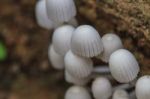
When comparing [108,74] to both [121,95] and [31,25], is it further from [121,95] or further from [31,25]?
[31,25]

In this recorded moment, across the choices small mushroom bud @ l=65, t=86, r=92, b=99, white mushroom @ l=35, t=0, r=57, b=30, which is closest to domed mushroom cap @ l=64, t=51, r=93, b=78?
small mushroom bud @ l=65, t=86, r=92, b=99

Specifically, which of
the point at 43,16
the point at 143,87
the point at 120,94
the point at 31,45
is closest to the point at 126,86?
the point at 120,94

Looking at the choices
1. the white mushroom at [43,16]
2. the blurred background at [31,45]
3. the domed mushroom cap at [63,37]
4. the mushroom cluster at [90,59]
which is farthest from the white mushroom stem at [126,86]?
the white mushroom at [43,16]

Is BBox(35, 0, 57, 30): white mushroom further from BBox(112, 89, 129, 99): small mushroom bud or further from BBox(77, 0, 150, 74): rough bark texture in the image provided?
BBox(112, 89, 129, 99): small mushroom bud

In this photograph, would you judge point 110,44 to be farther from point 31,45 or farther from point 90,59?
point 31,45

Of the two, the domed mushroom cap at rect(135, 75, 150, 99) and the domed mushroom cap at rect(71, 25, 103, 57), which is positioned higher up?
the domed mushroom cap at rect(71, 25, 103, 57)

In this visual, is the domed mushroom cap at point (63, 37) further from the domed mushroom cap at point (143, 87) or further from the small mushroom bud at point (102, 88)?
the domed mushroom cap at point (143, 87)

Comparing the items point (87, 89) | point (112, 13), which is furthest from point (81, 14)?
point (87, 89)
